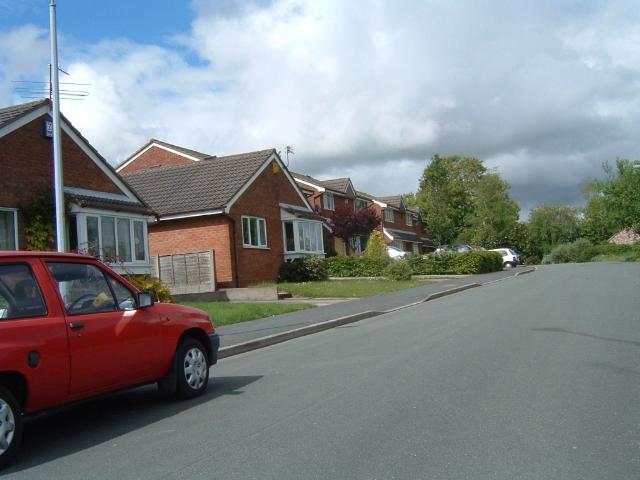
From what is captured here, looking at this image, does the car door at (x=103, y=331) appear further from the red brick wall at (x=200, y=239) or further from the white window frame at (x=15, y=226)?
the red brick wall at (x=200, y=239)

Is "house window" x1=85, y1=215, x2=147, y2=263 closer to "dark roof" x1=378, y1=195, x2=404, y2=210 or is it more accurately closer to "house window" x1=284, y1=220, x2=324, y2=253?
"house window" x1=284, y1=220, x2=324, y2=253

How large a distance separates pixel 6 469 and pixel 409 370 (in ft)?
15.9

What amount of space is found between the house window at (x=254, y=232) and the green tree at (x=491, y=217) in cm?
4275

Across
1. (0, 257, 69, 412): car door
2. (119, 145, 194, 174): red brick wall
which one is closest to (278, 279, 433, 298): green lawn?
(0, 257, 69, 412): car door

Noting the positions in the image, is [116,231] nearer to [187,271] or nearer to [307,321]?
[187,271]

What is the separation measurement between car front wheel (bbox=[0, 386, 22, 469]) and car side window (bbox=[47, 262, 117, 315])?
1.00m

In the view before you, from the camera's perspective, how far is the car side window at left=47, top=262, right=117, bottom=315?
6254 millimetres

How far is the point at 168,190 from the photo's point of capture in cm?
2994

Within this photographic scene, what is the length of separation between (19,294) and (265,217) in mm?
24305

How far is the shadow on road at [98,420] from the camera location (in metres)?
5.93

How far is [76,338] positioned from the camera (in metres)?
6.03

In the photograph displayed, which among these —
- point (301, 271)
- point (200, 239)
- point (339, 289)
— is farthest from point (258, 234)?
point (339, 289)

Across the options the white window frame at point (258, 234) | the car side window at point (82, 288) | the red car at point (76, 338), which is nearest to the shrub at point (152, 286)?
the red car at point (76, 338)

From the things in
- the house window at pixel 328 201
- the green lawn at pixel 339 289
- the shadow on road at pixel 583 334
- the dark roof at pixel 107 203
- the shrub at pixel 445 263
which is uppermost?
the house window at pixel 328 201
